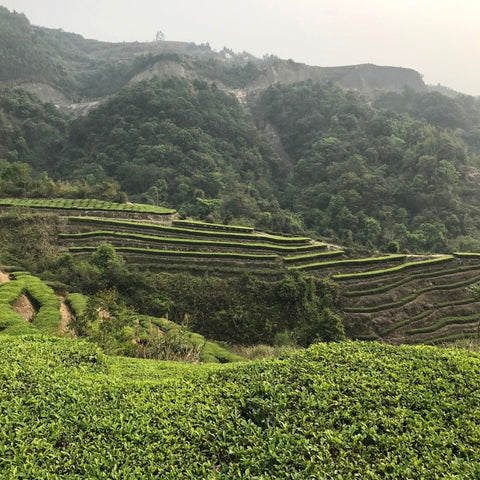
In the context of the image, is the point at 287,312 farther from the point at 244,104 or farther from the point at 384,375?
the point at 244,104

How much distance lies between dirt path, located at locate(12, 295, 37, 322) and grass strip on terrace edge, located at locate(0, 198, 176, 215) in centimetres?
1876

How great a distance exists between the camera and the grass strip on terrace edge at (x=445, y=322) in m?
29.2

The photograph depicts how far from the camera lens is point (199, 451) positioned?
6.06 metres

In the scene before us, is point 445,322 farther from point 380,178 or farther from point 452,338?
point 380,178

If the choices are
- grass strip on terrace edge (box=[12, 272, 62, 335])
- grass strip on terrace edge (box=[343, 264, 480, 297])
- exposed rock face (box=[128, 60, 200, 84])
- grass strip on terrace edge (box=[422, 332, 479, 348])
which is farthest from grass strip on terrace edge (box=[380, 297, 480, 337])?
exposed rock face (box=[128, 60, 200, 84])

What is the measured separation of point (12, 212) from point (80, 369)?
2997 centimetres

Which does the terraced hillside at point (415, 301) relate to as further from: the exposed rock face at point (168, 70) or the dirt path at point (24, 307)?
the exposed rock face at point (168, 70)

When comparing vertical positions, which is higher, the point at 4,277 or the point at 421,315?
the point at 4,277

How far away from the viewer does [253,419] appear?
696 centimetres

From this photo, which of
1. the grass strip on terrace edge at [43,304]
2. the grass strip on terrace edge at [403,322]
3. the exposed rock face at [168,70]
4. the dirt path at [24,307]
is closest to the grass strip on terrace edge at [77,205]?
the grass strip on terrace edge at [43,304]

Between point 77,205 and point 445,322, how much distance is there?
36.8 meters

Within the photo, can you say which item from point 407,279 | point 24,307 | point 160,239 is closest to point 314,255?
point 407,279

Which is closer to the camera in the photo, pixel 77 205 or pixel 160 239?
pixel 160 239

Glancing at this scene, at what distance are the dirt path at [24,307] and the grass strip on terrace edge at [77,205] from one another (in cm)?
1876
